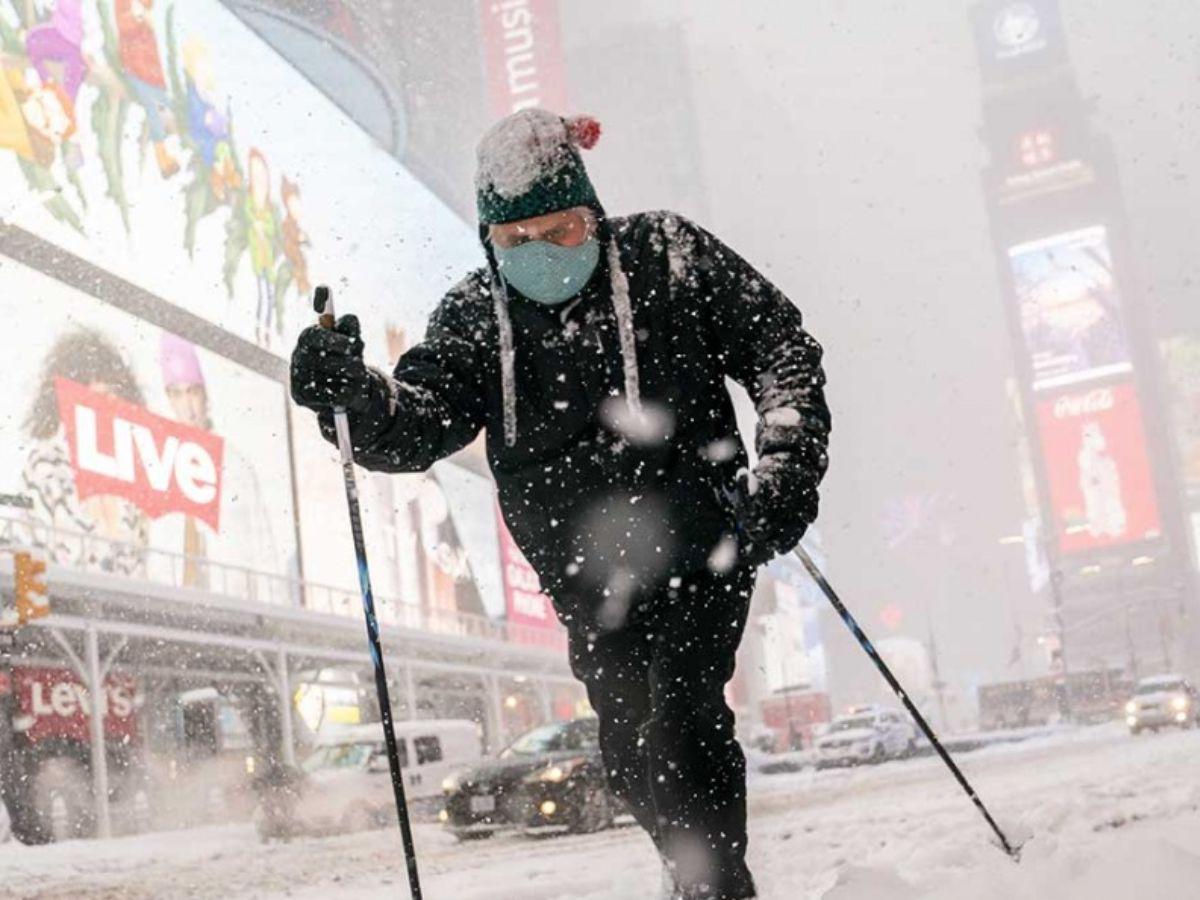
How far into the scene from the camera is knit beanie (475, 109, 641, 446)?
288cm

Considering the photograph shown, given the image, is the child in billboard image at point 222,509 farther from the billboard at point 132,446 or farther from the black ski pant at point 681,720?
the black ski pant at point 681,720

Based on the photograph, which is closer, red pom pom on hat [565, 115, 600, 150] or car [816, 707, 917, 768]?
red pom pom on hat [565, 115, 600, 150]

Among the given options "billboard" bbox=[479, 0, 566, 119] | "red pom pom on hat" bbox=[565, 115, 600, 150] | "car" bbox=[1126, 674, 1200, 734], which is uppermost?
"billboard" bbox=[479, 0, 566, 119]

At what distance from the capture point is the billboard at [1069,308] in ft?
463

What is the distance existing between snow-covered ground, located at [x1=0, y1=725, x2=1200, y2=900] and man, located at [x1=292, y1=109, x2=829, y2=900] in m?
0.46

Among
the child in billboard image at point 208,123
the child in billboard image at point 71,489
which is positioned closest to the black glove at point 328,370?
the child in billboard image at point 71,489

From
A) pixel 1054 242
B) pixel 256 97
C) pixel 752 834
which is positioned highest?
pixel 1054 242

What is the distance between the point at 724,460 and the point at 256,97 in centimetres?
4037

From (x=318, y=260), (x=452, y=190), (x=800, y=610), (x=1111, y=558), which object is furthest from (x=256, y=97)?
(x=1111, y=558)

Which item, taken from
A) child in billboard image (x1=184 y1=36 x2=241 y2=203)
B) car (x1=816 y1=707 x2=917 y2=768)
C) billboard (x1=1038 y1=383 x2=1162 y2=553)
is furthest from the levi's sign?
billboard (x1=1038 y1=383 x2=1162 y2=553)

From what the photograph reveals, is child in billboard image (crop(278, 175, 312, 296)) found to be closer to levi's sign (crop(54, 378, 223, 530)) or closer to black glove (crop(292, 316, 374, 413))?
levi's sign (crop(54, 378, 223, 530))

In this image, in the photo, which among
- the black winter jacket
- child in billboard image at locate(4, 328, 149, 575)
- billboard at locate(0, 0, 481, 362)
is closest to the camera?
the black winter jacket

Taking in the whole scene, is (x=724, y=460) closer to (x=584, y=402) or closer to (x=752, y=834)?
(x=584, y=402)

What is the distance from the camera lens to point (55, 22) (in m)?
30.8
